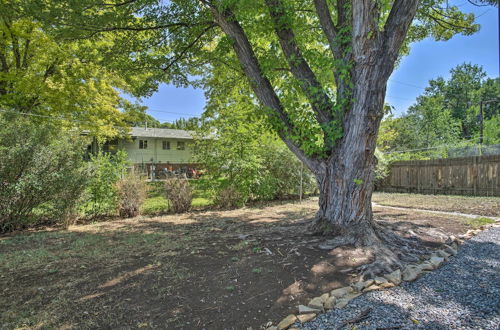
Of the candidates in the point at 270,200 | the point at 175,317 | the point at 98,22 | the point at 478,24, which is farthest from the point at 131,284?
the point at 478,24

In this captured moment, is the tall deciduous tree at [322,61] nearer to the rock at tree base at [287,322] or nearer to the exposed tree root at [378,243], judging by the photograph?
the exposed tree root at [378,243]

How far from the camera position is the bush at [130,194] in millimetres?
6850

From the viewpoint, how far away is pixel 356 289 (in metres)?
2.49

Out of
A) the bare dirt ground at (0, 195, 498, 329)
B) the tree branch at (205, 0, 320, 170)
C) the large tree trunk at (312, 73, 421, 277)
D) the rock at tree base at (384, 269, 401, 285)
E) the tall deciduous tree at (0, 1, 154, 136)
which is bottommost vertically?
the bare dirt ground at (0, 195, 498, 329)

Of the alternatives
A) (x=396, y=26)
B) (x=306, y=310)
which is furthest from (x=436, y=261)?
(x=396, y=26)

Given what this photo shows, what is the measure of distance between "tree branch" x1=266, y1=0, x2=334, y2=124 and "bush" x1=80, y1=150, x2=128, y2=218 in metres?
5.20

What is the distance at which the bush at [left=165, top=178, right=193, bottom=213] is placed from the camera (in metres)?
7.50

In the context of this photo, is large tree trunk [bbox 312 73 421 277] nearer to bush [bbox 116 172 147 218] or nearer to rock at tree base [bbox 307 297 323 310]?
rock at tree base [bbox 307 297 323 310]

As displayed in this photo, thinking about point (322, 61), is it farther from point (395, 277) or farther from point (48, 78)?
point (48, 78)

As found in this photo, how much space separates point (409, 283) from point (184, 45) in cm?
577

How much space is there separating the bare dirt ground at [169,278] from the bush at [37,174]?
979mm

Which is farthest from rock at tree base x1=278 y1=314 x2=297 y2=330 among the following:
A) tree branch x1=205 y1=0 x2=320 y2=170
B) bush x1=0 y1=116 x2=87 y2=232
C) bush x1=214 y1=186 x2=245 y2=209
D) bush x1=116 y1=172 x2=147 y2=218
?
bush x1=214 y1=186 x2=245 y2=209

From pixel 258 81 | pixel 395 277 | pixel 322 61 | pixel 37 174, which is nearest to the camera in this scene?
pixel 395 277

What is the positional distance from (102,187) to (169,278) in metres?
4.79
